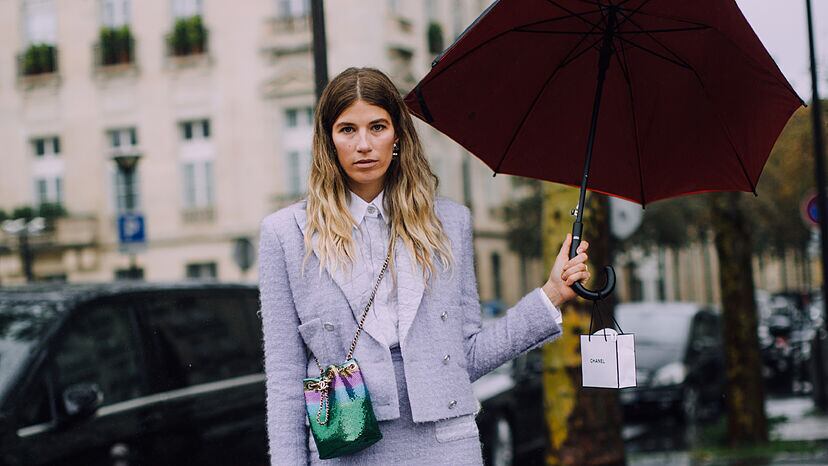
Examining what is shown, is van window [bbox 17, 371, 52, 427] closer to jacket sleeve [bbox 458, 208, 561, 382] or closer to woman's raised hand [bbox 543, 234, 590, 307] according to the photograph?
jacket sleeve [bbox 458, 208, 561, 382]

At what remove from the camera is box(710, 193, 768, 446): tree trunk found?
12.8 metres

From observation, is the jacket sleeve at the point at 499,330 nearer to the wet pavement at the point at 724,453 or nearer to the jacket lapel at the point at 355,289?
the jacket lapel at the point at 355,289

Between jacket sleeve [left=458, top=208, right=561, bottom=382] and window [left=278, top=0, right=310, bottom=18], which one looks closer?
jacket sleeve [left=458, top=208, right=561, bottom=382]

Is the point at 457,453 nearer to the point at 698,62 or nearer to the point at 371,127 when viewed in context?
the point at 371,127

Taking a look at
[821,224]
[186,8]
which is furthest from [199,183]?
[821,224]

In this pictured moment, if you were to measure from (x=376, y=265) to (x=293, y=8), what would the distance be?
30425 mm

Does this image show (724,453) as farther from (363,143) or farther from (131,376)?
(363,143)

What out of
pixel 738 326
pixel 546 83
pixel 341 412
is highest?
pixel 546 83

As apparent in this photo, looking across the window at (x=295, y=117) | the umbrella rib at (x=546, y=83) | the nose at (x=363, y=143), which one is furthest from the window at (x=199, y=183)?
the nose at (x=363, y=143)

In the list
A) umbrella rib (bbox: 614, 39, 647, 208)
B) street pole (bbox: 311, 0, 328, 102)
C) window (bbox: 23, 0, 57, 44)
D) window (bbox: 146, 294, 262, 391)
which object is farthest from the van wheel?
window (bbox: 23, 0, 57, 44)

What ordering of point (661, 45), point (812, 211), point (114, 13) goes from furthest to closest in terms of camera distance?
point (114, 13)
point (812, 211)
point (661, 45)

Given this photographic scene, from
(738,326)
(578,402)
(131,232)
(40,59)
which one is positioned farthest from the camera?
(40,59)

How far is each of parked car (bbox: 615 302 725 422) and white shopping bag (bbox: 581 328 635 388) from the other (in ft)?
36.2

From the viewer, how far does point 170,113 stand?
33.9 m
